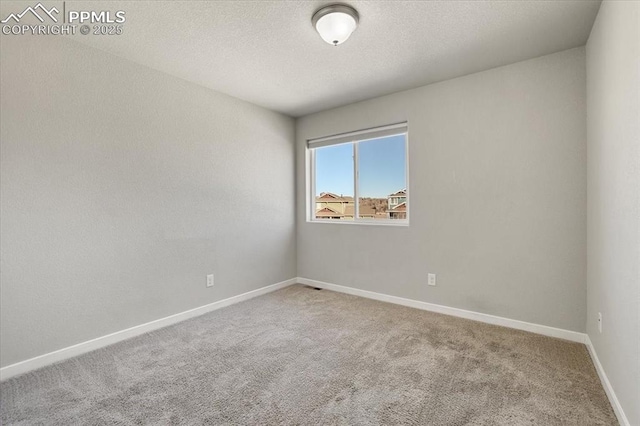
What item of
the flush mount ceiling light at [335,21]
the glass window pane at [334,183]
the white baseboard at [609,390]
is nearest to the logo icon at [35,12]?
the flush mount ceiling light at [335,21]

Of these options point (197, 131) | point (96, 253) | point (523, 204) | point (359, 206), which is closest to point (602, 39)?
point (523, 204)

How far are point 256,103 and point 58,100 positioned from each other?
6.30 ft

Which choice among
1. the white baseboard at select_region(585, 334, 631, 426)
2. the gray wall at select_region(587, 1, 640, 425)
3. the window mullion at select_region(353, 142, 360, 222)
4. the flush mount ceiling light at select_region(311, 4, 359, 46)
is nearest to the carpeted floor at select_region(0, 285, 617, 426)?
the white baseboard at select_region(585, 334, 631, 426)

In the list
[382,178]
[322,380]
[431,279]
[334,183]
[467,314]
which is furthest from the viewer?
[334,183]

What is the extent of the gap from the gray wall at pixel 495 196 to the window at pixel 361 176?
181mm

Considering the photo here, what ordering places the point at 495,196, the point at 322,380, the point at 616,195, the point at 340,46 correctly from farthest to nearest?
the point at 495,196 → the point at 340,46 → the point at 322,380 → the point at 616,195

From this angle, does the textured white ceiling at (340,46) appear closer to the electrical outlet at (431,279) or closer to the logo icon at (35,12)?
the logo icon at (35,12)

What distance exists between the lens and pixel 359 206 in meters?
3.75

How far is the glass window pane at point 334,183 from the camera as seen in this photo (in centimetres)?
385

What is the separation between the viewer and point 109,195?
2.43 m

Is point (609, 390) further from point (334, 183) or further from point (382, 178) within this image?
point (334, 183)

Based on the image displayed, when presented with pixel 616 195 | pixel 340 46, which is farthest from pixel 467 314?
pixel 340 46

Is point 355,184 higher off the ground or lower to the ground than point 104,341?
higher

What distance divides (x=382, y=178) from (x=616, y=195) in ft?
7.08
